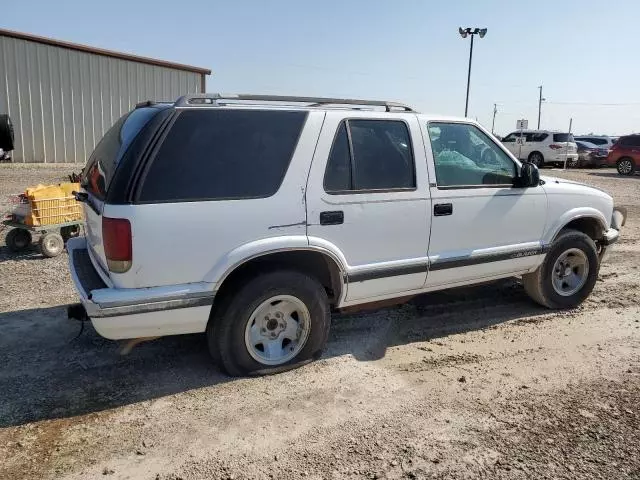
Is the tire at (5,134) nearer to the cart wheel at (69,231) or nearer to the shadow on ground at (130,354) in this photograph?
the cart wheel at (69,231)

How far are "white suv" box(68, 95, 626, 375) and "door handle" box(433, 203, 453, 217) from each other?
0.01m

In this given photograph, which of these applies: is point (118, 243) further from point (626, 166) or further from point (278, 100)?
point (626, 166)

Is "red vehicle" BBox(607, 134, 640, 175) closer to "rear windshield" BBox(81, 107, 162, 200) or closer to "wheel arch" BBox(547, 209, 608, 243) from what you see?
"wheel arch" BBox(547, 209, 608, 243)

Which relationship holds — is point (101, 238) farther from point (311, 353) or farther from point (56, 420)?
point (311, 353)

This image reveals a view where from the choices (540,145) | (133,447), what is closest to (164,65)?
(540,145)

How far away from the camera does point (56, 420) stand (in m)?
3.29

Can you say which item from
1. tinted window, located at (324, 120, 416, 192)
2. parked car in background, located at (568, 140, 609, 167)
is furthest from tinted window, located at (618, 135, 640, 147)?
tinted window, located at (324, 120, 416, 192)

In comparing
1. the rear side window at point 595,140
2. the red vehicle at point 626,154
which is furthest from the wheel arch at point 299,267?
the rear side window at point 595,140

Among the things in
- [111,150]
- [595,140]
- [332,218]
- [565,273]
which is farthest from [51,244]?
[595,140]

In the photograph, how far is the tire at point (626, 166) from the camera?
2289 cm

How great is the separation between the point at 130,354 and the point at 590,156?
1101 inches

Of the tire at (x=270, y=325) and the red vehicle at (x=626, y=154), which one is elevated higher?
the red vehicle at (x=626, y=154)

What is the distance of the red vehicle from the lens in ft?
74.6

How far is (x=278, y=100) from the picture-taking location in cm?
394
